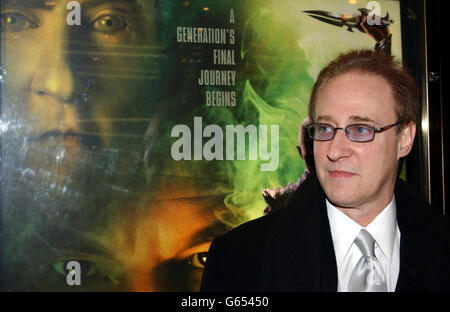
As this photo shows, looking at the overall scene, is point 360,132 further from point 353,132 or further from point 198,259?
point 198,259

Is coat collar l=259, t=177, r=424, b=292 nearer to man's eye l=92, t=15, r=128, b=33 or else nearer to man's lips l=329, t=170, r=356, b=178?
man's lips l=329, t=170, r=356, b=178

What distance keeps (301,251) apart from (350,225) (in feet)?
0.56

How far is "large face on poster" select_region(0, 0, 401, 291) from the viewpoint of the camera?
2107mm

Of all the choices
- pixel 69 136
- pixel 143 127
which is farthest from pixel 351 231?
pixel 69 136

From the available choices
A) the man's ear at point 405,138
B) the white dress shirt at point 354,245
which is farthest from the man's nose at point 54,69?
the man's ear at point 405,138

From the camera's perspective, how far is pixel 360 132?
4.86ft

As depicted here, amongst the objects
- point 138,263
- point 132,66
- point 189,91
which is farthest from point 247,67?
point 138,263

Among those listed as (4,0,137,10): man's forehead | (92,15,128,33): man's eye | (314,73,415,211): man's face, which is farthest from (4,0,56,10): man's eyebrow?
(314,73,415,211): man's face

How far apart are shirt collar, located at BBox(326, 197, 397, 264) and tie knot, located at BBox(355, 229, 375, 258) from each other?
13 mm

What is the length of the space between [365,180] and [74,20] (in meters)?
1.46

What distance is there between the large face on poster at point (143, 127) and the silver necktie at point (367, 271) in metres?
0.90

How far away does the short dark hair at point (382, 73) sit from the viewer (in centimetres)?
155

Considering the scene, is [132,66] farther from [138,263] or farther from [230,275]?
[230,275]
